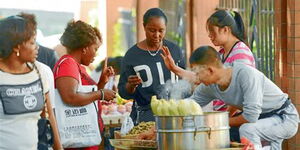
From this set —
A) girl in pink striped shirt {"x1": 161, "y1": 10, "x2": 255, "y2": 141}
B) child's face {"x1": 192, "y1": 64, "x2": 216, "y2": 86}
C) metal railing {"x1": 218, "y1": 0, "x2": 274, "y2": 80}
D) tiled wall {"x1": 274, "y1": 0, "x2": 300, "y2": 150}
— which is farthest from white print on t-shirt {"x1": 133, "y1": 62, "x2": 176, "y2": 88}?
metal railing {"x1": 218, "y1": 0, "x2": 274, "y2": 80}

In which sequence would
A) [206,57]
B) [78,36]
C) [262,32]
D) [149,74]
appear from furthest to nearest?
[262,32] < [149,74] < [78,36] < [206,57]

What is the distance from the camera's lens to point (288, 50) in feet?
38.1

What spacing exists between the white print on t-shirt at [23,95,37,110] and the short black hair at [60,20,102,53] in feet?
5.95

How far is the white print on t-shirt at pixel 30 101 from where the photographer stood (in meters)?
7.55

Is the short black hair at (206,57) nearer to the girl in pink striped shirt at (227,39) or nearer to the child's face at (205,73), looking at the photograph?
the child's face at (205,73)

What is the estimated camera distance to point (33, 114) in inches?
300

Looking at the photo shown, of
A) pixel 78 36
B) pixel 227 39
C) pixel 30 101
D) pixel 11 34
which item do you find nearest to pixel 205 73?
pixel 227 39

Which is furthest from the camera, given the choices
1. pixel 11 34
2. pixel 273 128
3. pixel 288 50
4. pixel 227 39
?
pixel 288 50

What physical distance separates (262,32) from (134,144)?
5292mm

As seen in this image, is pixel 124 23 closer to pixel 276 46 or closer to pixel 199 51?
pixel 276 46

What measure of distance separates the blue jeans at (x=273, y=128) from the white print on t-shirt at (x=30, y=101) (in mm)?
1797

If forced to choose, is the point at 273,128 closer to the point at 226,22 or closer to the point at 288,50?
the point at 226,22

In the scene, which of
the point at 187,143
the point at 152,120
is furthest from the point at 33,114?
→ the point at 152,120

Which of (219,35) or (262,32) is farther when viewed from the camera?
(262,32)
